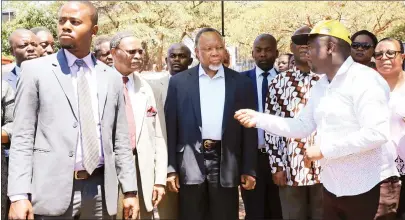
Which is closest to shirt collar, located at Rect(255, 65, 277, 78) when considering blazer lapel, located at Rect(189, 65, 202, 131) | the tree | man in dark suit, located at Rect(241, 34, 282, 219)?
man in dark suit, located at Rect(241, 34, 282, 219)

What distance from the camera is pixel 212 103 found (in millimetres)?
4219

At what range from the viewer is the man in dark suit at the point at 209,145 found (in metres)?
4.14

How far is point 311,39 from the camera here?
11.4 feet

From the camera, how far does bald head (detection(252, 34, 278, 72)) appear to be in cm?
549

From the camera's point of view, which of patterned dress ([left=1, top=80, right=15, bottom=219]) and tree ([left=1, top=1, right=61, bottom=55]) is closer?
patterned dress ([left=1, top=80, right=15, bottom=219])

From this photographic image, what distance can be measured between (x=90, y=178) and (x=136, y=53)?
59.2 inches

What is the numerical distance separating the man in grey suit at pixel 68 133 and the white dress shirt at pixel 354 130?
4.46 feet

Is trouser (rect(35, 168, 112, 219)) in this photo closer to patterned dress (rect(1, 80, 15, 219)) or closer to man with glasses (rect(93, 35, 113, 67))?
patterned dress (rect(1, 80, 15, 219))

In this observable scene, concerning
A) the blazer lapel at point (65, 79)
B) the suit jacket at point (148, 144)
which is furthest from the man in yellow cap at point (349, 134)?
the blazer lapel at point (65, 79)

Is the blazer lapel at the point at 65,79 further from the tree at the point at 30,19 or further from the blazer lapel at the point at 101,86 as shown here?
the tree at the point at 30,19

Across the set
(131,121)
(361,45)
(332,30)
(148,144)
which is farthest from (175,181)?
(361,45)

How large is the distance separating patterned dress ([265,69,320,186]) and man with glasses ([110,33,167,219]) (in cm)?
110

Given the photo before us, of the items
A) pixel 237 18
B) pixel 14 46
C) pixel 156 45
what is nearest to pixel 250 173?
pixel 14 46

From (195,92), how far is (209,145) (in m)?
0.47
